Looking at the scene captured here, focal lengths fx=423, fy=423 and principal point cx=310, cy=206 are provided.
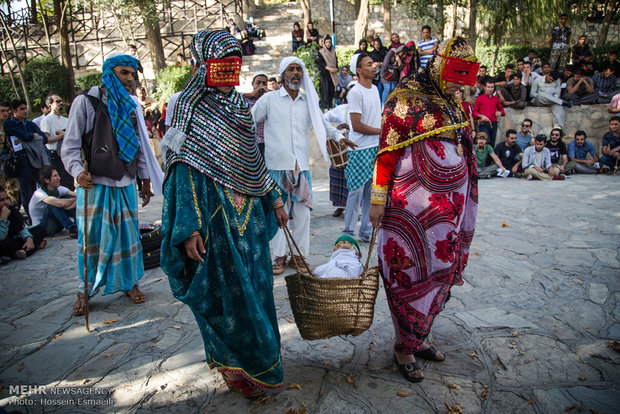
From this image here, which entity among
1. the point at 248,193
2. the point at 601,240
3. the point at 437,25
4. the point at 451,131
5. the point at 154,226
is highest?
the point at 437,25

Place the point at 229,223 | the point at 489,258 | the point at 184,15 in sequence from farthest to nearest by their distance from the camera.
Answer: the point at 184,15
the point at 489,258
the point at 229,223

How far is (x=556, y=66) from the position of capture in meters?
14.2

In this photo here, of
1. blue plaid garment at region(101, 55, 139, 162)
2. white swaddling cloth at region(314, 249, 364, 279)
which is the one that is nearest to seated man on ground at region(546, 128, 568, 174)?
white swaddling cloth at region(314, 249, 364, 279)

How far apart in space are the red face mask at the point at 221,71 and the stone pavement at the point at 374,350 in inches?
78.0

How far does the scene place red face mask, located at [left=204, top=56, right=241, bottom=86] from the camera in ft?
8.27

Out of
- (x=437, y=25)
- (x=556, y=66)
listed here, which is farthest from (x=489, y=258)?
(x=437, y=25)

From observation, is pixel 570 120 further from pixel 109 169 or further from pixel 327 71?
pixel 109 169

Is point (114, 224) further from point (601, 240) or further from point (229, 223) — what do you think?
point (601, 240)

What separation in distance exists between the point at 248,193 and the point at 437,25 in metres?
18.9

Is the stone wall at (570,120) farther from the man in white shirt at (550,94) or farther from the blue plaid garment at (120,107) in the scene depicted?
the blue plaid garment at (120,107)

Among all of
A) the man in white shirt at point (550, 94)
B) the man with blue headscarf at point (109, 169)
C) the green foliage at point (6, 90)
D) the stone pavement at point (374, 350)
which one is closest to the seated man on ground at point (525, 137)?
the man in white shirt at point (550, 94)

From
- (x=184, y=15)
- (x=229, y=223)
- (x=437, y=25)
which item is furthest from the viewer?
(x=184, y=15)

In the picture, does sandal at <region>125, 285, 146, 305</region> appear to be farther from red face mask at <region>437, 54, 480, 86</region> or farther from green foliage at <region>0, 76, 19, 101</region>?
green foliage at <region>0, 76, 19, 101</region>

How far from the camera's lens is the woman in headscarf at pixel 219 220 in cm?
249
